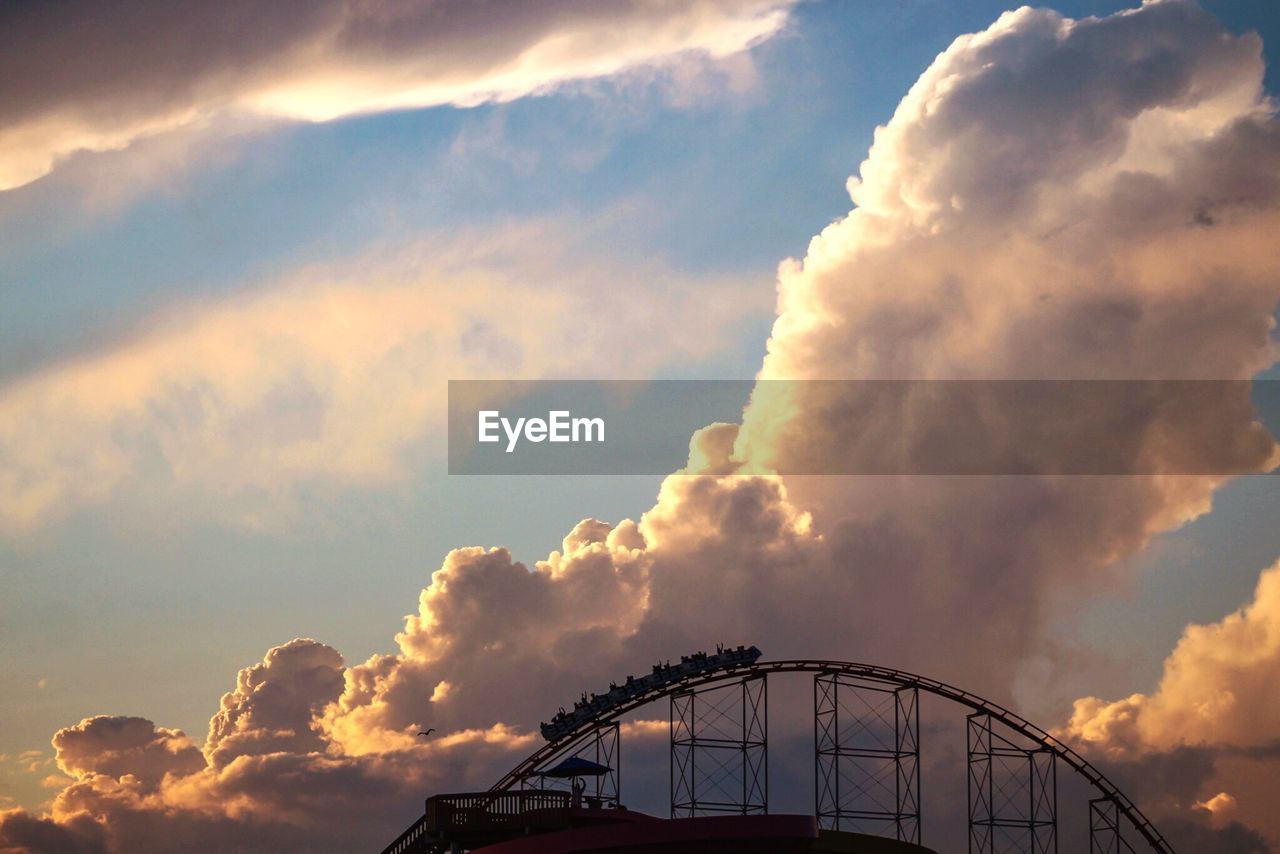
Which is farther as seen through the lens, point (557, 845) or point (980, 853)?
point (980, 853)

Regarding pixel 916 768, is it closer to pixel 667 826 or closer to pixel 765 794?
pixel 765 794

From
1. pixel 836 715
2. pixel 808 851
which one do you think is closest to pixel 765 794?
pixel 836 715

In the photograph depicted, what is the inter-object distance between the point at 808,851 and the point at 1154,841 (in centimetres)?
3373

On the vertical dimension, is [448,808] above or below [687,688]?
below

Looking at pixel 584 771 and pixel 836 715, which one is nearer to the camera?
pixel 584 771

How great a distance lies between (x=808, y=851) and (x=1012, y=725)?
2666cm

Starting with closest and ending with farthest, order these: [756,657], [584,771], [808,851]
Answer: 1. [808,851]
2. [584,771]
3. [756,657]

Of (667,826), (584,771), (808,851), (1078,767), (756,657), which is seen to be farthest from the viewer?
(1078,767)

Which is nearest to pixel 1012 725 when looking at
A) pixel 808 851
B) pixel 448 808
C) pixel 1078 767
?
pixel 1078 767

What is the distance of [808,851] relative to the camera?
7662 centimetres

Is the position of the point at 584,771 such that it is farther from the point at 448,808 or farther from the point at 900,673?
the point at 900,673

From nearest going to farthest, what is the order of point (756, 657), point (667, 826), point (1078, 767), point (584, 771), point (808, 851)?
→ point (667, 826) → point (808, 851) → point (584, 771) → point (756, 657) → point (1078, 767)

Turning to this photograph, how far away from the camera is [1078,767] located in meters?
102

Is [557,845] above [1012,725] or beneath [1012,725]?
beneath
